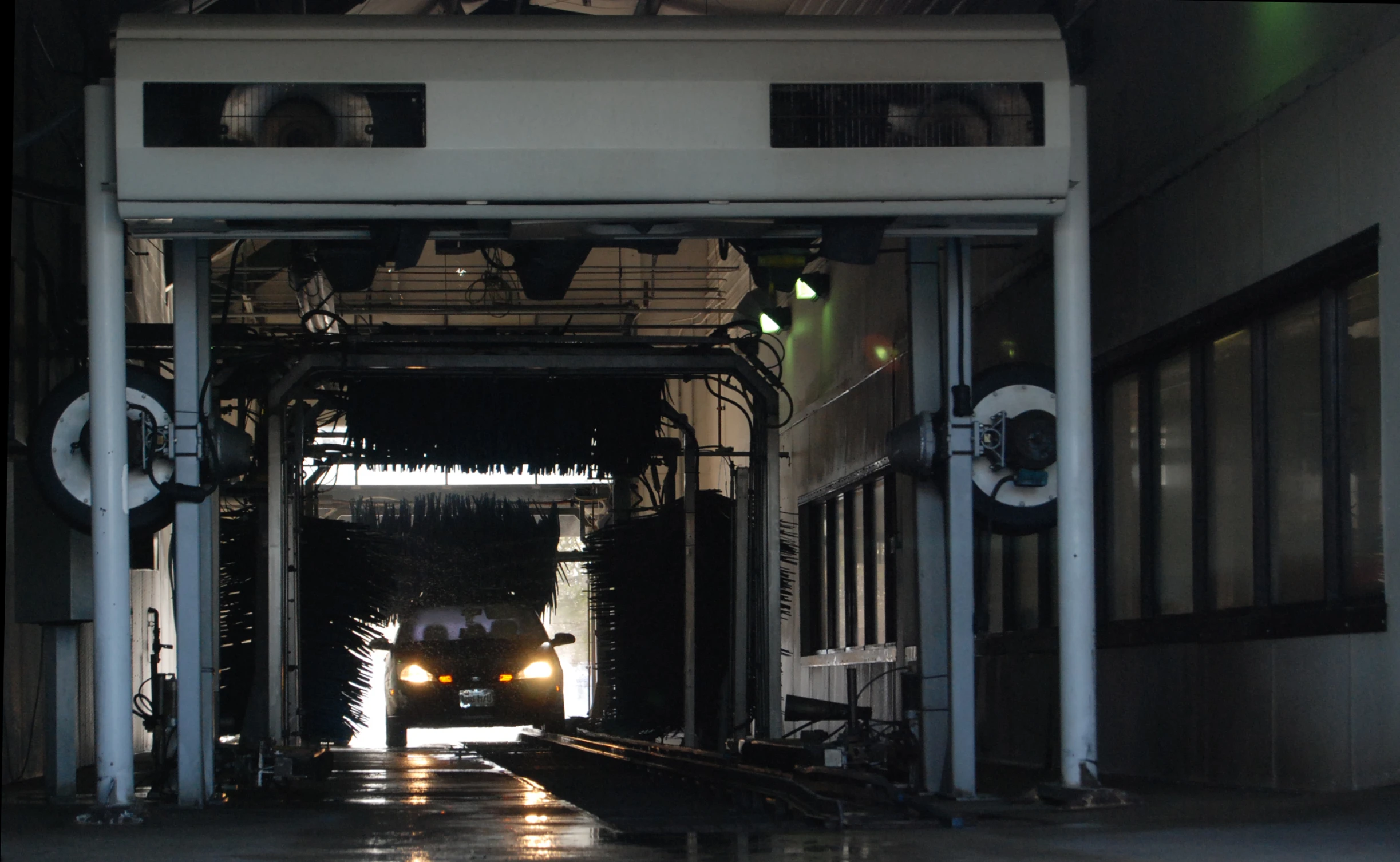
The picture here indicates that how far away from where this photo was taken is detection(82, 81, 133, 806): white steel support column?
6.62m

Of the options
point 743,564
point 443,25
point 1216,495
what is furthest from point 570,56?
point 743,564

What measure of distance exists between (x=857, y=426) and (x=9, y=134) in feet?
36.3

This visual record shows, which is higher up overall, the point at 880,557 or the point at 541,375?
the point at 541,375

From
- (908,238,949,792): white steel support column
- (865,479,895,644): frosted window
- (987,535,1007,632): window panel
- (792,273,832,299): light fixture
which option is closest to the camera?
(908,238,949,792): white steel support column

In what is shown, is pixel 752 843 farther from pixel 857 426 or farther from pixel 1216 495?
pixel 857 426

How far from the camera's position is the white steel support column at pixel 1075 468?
680cm

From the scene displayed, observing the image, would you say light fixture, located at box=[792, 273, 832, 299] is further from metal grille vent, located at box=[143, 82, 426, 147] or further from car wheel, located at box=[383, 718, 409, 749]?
metal grille vent, located at box=[143, 82, 426, 147]

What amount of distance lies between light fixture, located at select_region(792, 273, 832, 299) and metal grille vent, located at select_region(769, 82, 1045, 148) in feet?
27.2

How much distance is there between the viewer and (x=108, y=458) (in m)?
6.70

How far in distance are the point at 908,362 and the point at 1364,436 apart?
2648mm

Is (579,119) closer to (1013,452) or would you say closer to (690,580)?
(1013,452)

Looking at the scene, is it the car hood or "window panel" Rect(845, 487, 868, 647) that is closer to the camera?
"window panel" Rect(845, 487, 868, 647)

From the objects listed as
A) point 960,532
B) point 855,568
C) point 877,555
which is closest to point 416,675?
point 855,568

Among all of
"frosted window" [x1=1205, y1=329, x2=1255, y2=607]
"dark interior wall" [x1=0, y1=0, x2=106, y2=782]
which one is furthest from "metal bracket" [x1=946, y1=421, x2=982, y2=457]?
"dark interior wall" [x1=0, y1=0, x2=106, y2=782]
